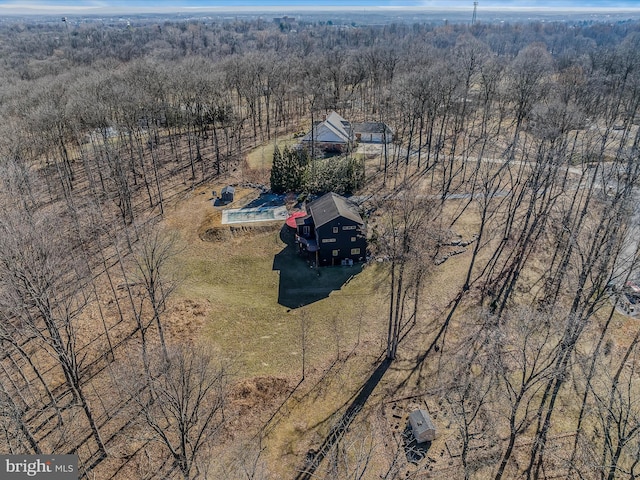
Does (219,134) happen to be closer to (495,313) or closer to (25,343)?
(25,343)

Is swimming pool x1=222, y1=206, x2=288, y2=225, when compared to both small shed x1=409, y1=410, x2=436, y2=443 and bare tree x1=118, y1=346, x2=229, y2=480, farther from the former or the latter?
small shed x1=409, y1=410, x2=436, y2=443

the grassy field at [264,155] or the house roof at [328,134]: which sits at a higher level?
the house roof at [328,134]

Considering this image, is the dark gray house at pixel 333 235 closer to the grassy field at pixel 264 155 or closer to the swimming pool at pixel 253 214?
the swimming pool at pixel 253 214

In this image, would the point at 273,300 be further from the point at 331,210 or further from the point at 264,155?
the point at 264,155

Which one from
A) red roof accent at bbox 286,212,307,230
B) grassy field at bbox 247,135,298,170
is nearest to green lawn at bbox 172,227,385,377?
red roof accent at bbox 286,212,307,230

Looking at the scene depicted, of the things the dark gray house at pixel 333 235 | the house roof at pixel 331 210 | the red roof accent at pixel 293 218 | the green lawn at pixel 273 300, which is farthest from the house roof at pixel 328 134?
the green lawn at pixel 273 300

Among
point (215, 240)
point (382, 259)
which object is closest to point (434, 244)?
point (382, 259)
